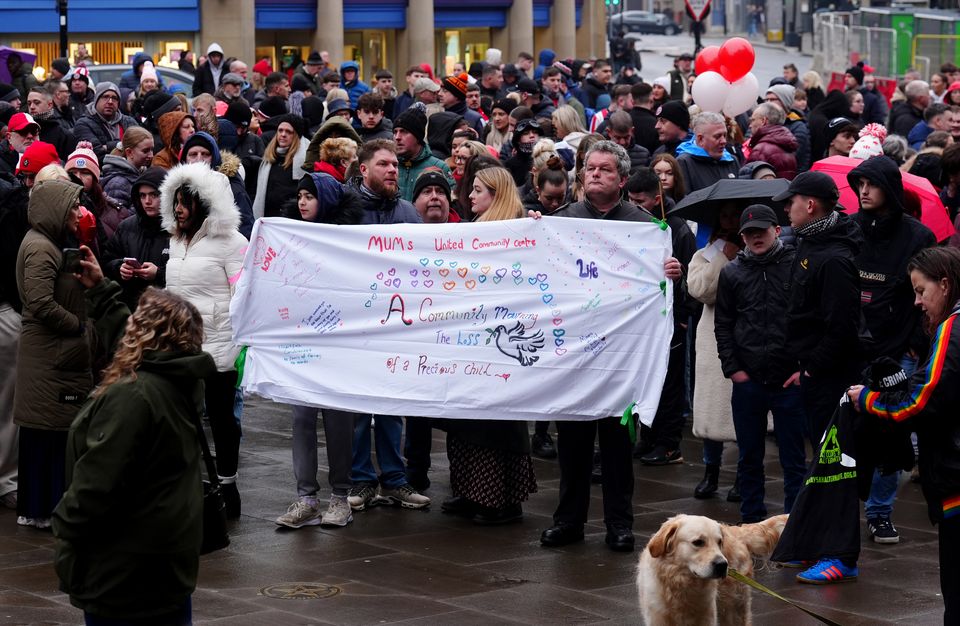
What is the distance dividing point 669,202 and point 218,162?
139 inches

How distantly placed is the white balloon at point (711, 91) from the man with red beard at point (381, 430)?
772 cm

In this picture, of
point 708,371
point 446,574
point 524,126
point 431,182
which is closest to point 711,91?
point 524,126

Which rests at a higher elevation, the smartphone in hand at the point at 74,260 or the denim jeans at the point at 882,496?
the smartphone in hand at the point at 74,260

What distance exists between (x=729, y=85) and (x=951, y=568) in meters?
11.6

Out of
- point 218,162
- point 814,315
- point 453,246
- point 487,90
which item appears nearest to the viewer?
point 814,315

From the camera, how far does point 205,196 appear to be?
30.3 feet

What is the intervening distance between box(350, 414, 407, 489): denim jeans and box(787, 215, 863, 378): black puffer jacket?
2.62 m

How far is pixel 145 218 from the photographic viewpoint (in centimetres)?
970

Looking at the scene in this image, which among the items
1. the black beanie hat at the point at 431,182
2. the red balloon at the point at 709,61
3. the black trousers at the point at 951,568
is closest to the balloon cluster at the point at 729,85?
the red balloon at the point at 709,61

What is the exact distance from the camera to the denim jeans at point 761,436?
891 cm

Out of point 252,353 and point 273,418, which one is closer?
point 252,353

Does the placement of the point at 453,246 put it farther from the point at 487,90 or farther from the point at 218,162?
the point at 487,90

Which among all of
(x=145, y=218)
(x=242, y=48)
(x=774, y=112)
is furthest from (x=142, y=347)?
(x=242, y=48)

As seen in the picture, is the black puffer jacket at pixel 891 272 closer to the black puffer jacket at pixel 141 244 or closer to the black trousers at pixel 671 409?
the black trousers at pixel 671 409
